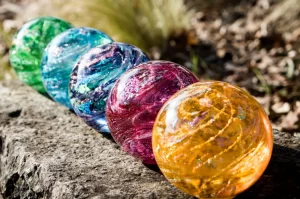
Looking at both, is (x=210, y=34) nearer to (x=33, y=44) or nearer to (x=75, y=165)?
(x=33, y=44)

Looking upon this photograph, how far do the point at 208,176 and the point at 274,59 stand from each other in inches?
105

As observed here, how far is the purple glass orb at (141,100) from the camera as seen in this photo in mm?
2023

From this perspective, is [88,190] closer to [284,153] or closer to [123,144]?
[123,144]

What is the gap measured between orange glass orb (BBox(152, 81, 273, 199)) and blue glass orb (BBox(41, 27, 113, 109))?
3.19ft

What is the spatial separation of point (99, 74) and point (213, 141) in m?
0.82

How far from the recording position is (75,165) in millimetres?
2211

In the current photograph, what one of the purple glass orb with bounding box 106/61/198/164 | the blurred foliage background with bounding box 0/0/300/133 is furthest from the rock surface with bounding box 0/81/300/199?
the blurred foliage background with bounding box 0/0/300/133

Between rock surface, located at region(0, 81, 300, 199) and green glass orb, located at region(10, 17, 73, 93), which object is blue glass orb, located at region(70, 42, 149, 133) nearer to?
rock surface, located at region(0, 81, 300, 199)

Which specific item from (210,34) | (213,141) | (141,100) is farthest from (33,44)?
(210,34)

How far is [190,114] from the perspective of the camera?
175cm

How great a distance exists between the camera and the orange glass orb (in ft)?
5.57

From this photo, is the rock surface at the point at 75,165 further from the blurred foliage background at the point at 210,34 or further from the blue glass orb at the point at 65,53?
the blurred foliage background at the point at 210,34

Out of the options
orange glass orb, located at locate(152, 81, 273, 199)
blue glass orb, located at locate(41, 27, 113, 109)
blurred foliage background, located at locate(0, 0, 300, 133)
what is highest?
orange glass orb, located at locate(152, 81, 273, 199)

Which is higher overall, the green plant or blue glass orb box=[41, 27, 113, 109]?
blue glass orb box=[41, 27, 113, 109]
